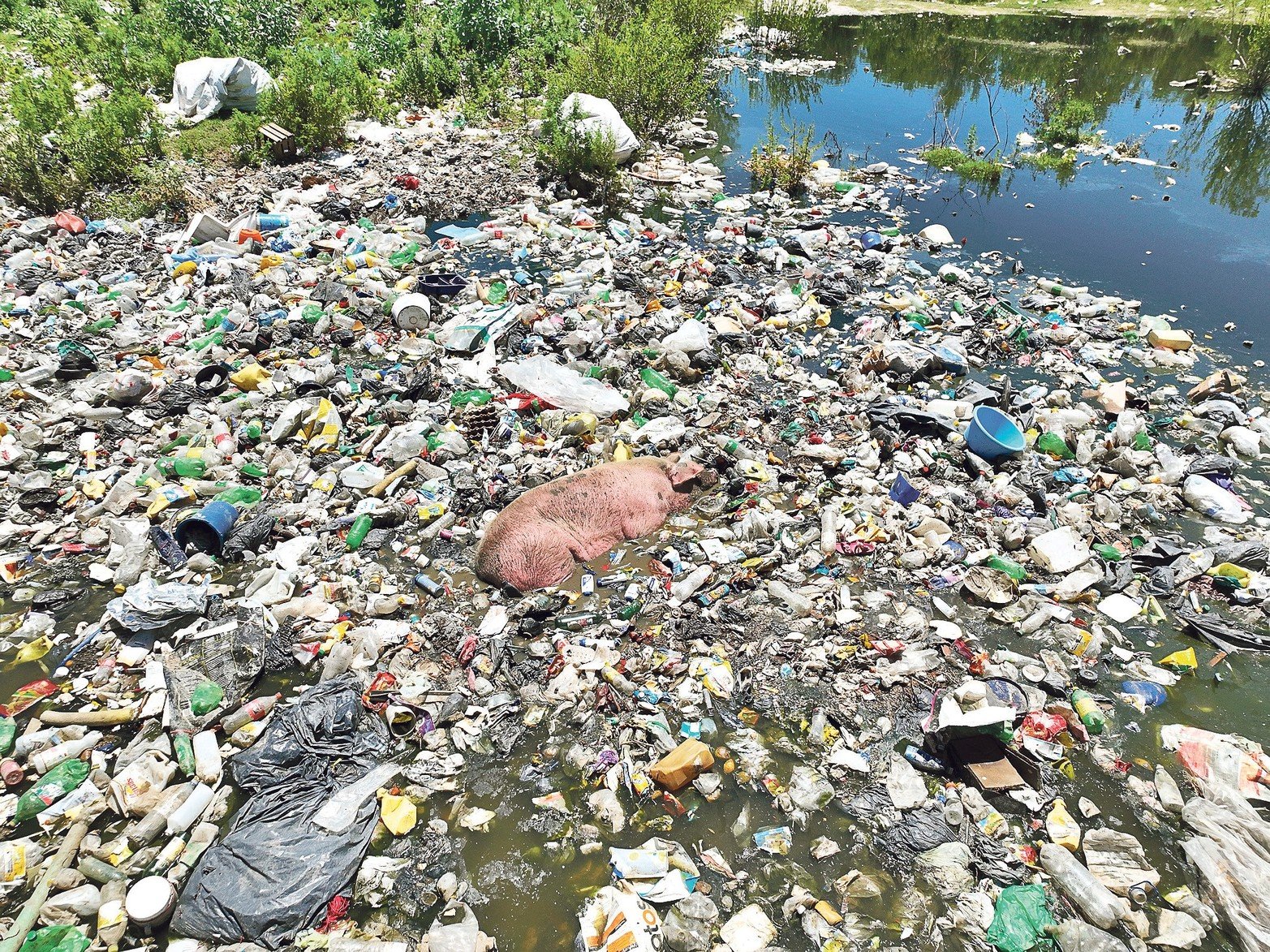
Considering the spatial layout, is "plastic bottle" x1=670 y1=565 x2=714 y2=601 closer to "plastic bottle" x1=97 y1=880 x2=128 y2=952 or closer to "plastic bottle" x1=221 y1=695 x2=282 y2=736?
"plastic bottle" x1=221 y1=695 x2=282 y2=736

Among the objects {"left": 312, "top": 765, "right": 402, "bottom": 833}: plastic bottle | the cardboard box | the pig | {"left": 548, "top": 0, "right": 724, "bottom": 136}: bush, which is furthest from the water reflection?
{"left": 312, "top": 765, "right": 402, "bottom": 833}: plastic bottle

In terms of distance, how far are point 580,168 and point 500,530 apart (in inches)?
226

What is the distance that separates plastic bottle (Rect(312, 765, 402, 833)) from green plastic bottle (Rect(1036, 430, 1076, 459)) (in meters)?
4.13

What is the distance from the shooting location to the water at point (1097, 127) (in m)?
6.64

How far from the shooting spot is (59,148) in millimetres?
6910

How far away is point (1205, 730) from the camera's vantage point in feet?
9.46

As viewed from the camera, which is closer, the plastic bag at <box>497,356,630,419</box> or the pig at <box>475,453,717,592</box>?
the pig at <box>475,453,717,592</box>

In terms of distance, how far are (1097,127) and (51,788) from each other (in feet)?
42.1

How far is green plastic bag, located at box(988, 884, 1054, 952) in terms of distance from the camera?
2.21 meters

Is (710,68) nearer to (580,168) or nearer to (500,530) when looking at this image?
(580,168)

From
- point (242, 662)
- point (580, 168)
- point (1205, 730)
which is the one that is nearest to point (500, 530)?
point (242, 662)

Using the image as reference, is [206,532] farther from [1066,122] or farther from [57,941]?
[1066,122]

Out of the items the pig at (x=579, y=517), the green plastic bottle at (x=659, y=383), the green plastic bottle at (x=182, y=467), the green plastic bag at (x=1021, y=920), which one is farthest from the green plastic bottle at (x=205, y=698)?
the green plastic bottle at (x=659, y=383)

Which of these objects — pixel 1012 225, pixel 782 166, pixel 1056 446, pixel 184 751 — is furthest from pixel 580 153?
pixel 184 751
